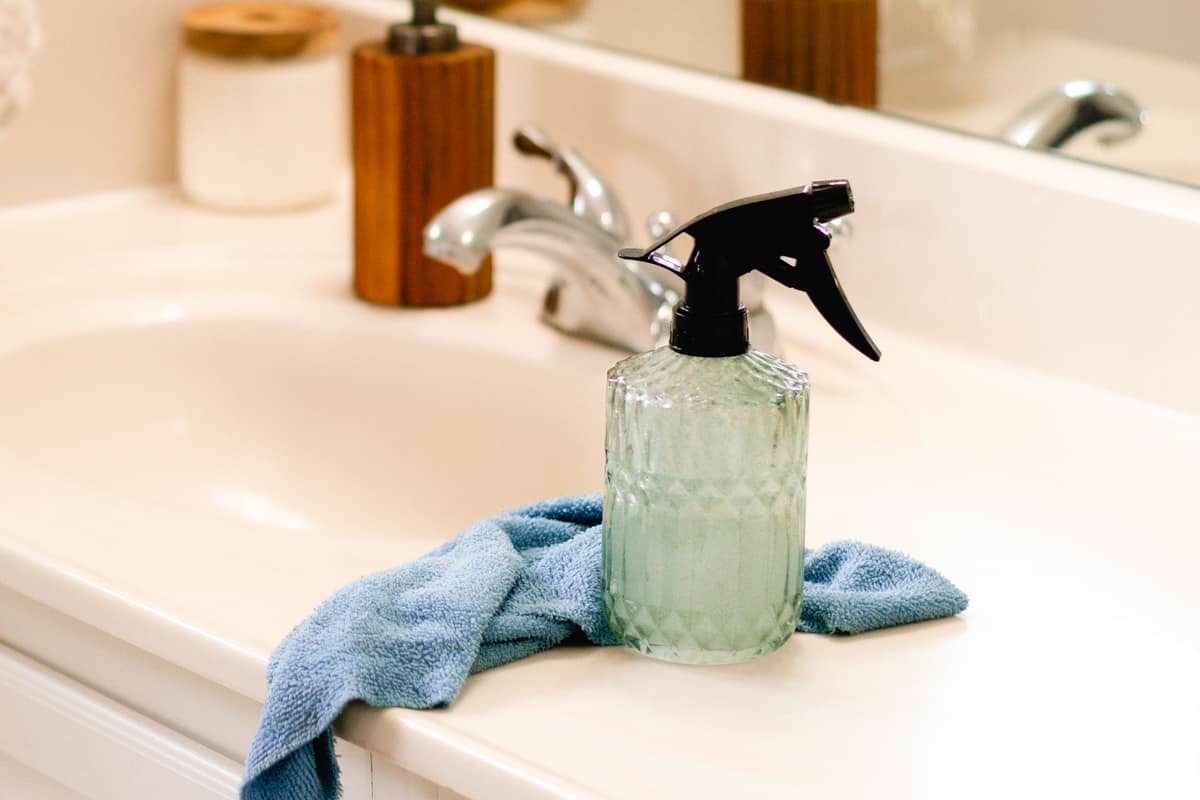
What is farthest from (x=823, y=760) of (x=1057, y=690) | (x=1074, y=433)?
(x=1074, y=433)

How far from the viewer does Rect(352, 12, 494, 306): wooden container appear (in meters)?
1.14

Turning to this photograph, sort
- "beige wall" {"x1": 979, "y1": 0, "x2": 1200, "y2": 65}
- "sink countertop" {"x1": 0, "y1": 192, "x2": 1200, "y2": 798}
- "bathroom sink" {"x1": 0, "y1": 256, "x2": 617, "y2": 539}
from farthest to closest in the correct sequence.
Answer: "bathroom sink" {"x1": 0, "y1": 256, "x2": 617, "y2": 539}
"beige wall" {"x1": 979, "y1": 0, "x2": 1200, "y2": 65}
"sink countertop" {"x1": 0, "y1": 192, "x2": 1200, "y2": 798}

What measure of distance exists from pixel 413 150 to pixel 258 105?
9.9 inches

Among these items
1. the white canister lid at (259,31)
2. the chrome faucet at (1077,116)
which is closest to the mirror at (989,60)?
the chrome faucet at (1077,116)

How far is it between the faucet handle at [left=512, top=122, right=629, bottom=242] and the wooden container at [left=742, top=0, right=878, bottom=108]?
0.16m

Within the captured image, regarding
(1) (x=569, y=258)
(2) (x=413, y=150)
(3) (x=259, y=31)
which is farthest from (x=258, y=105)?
(1) (x=569, y=258)

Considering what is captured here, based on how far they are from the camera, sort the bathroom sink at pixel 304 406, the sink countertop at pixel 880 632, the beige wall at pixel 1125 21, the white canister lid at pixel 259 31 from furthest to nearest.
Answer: the white canister lid at pixel 259 31 < the bathroom sink at pixel 304 406 < the beige wall at pixel 1125 21 < the sink countertop at pixel 880 632

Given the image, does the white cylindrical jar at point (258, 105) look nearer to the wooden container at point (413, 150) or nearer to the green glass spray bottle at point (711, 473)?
the wooden container at point (413, 150)

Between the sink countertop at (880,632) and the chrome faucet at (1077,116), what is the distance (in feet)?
0.49

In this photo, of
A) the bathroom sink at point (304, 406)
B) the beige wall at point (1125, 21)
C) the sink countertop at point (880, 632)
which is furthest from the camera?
the bathroom sink at point (304, 406)

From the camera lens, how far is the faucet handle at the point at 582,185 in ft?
3.69

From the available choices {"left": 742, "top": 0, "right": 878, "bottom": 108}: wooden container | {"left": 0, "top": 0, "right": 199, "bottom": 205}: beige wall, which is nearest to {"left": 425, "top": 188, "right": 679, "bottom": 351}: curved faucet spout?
{"left": 742, "top": 0, "right": 878, "bottom": 108}: wooden container

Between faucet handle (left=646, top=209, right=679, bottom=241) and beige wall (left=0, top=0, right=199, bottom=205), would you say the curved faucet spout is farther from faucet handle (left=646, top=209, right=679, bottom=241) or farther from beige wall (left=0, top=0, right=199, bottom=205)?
beige wall (left=0, top=0, right=199, bottom=205)

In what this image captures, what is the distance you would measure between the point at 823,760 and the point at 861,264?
1.84 feet
